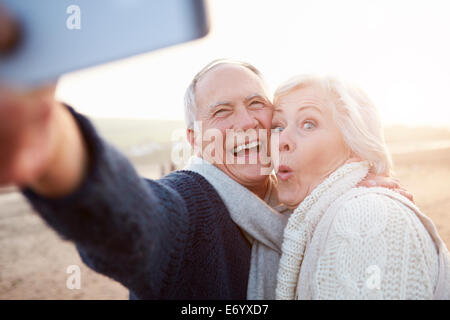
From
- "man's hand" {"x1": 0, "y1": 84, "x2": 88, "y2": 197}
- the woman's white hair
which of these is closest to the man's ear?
the woman's white hair

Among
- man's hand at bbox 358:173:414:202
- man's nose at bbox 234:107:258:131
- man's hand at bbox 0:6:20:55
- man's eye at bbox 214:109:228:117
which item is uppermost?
man's hand at bbox 0:6:20:55

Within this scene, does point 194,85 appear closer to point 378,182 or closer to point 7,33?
point 378,182

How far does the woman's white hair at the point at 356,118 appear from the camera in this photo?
1913 millimetres

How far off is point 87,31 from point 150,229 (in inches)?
29.6

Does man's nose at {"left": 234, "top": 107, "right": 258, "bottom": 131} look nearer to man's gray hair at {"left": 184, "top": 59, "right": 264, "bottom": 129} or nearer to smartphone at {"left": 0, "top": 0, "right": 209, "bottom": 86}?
man's gray hair at {"left": 184, "top": 59, "right": 264, "bottom": 129}

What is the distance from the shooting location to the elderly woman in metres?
1.36

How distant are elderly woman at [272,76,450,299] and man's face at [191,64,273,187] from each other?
0.16m

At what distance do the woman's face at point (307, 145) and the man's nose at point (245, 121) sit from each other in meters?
0.25

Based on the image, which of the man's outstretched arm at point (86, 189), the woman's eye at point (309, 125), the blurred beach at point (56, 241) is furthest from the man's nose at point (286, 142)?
the blurred beach at point (56, 241)

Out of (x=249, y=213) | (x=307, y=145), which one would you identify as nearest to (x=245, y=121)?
(x=307, y=145)

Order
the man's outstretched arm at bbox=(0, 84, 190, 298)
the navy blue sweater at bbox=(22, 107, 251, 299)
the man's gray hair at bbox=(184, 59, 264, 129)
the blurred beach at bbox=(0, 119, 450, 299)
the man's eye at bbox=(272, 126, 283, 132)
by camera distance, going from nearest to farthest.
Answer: the man's outstretched arm at bbox=(0, 84, 190, 298) < the navy blue sweater at bbox=(22, 107, 251, 299) < the man's eye at bbox=(272, 126, 283, 132) < the man's gray hair at bbox=(184, 59, 264, 129) < the blurred beach at bbox=(0, 119, 450, 299)

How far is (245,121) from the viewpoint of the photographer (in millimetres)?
2252

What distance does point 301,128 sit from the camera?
2004 millimetres
